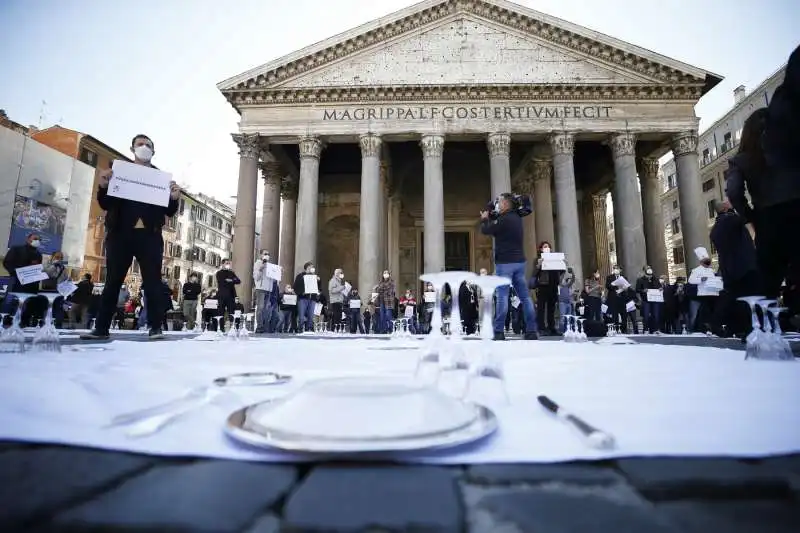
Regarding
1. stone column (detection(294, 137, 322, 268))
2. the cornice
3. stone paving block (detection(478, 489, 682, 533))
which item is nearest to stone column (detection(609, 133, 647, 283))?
the cornice

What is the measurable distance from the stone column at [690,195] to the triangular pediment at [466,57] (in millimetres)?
2739

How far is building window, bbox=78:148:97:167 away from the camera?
3218cm

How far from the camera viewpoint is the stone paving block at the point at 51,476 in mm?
774

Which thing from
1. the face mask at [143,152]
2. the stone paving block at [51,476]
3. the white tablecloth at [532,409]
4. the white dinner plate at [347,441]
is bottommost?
the stone paving block at [51,476]

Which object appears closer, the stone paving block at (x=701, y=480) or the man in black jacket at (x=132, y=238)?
the stone paving block at (x=701, y=480)

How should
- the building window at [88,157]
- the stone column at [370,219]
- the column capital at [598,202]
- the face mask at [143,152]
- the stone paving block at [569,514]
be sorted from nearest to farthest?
the stone paving block at [569,514] → the face mask at [143,152] → the stone column at [370,219] → the column capital at [598,202] → the building window at [88,157]

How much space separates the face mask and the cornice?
1441 cm

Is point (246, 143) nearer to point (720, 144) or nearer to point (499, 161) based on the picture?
point (499, 161)

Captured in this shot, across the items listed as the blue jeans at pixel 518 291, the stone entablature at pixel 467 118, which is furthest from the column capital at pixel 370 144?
the blue jeans at pixel 518 291

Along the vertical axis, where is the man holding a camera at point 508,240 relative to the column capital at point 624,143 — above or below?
below

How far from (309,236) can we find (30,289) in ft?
34.5

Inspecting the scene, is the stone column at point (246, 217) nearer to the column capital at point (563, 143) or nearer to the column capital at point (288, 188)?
the column capital at point (288, 188)

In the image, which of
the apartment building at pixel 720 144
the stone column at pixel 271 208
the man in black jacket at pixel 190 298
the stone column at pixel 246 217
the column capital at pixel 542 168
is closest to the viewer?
the man in black jacket at pixel 190 298

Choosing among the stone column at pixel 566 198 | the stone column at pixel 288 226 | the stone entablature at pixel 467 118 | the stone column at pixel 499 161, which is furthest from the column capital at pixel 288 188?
the stone column at pixel 566 198
